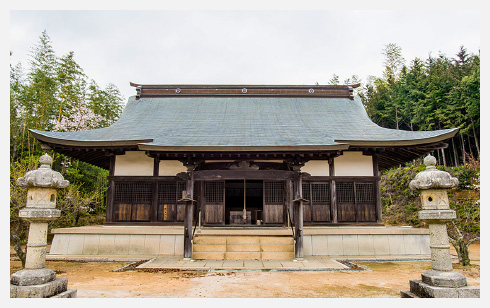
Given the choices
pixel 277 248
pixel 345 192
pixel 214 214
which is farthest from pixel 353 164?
pixel 214 214

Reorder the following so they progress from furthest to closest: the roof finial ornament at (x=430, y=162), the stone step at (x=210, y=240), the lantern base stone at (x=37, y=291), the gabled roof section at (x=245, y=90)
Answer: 1. the gabled roof section at (x=245, y=90)
2. the stone step at (x=210, y=240)
3. the roof finial ornament at (x=430, y=162)
4. the lantern base stone at (x=37, y=291)

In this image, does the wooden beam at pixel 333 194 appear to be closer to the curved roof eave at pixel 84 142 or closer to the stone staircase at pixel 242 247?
the stone staircase at pixel 242 247

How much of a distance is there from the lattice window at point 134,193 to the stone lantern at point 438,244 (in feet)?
28.2

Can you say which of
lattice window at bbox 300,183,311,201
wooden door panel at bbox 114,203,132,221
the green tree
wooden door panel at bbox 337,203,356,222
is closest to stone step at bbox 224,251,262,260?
lattice window at bbox 300,183,311,201

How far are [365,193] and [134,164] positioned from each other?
336 inches

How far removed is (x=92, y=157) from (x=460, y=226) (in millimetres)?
17899

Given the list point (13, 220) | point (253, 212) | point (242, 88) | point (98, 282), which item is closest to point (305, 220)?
point (253, 212)

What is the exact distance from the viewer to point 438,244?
4934 mm

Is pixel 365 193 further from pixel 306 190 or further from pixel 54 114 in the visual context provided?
pixel 54 114

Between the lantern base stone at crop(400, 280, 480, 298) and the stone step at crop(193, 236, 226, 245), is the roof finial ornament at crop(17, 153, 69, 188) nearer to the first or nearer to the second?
the stone step at crop(193, 236, 226, 245)

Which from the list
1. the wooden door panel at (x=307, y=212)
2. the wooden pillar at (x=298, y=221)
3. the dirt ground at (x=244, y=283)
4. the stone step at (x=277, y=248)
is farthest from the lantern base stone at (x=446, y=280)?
the wooden door panel at (x=307, y=212)

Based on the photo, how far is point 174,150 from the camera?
8.53 meters

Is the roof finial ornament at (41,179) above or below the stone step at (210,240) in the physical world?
above

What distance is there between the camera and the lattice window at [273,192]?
446 inches
